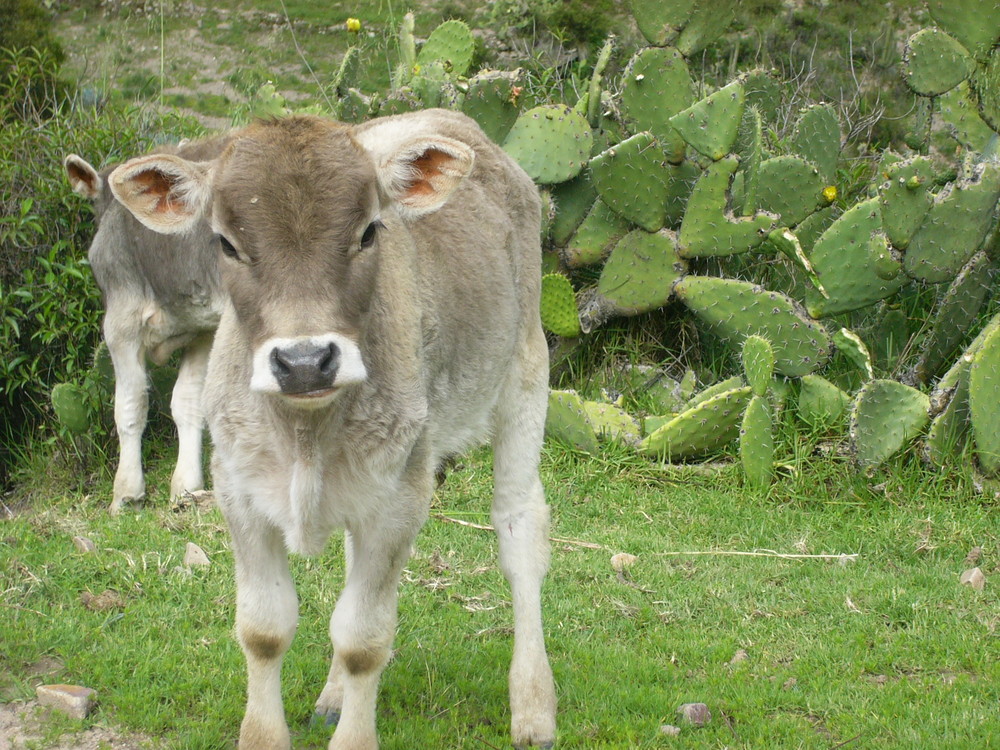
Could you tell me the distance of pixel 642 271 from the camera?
8.59m

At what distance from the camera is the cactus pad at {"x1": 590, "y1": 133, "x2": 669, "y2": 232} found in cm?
838

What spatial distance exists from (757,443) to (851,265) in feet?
4.35

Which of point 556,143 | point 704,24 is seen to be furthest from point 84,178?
point 704,24

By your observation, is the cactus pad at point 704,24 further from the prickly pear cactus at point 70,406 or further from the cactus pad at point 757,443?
the prickly pear cactus at point 70,406

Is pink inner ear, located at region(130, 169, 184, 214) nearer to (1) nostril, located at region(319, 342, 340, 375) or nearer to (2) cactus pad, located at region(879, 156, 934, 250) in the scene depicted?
(1) nostril, located at region(319, 342, 340, 375)

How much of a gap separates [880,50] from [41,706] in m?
11.7

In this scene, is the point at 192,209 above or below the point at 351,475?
above

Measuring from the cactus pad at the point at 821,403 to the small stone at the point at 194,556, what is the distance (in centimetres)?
394

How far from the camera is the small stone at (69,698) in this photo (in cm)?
478

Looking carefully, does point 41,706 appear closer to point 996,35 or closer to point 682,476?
point 682,476

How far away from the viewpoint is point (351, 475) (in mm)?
4207

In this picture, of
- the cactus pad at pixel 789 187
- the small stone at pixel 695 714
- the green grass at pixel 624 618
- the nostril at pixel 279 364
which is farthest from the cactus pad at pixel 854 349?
the nostril at pixel 279 364

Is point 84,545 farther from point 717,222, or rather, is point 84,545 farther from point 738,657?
point 717,222

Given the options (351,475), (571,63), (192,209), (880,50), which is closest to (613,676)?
(351,475)
